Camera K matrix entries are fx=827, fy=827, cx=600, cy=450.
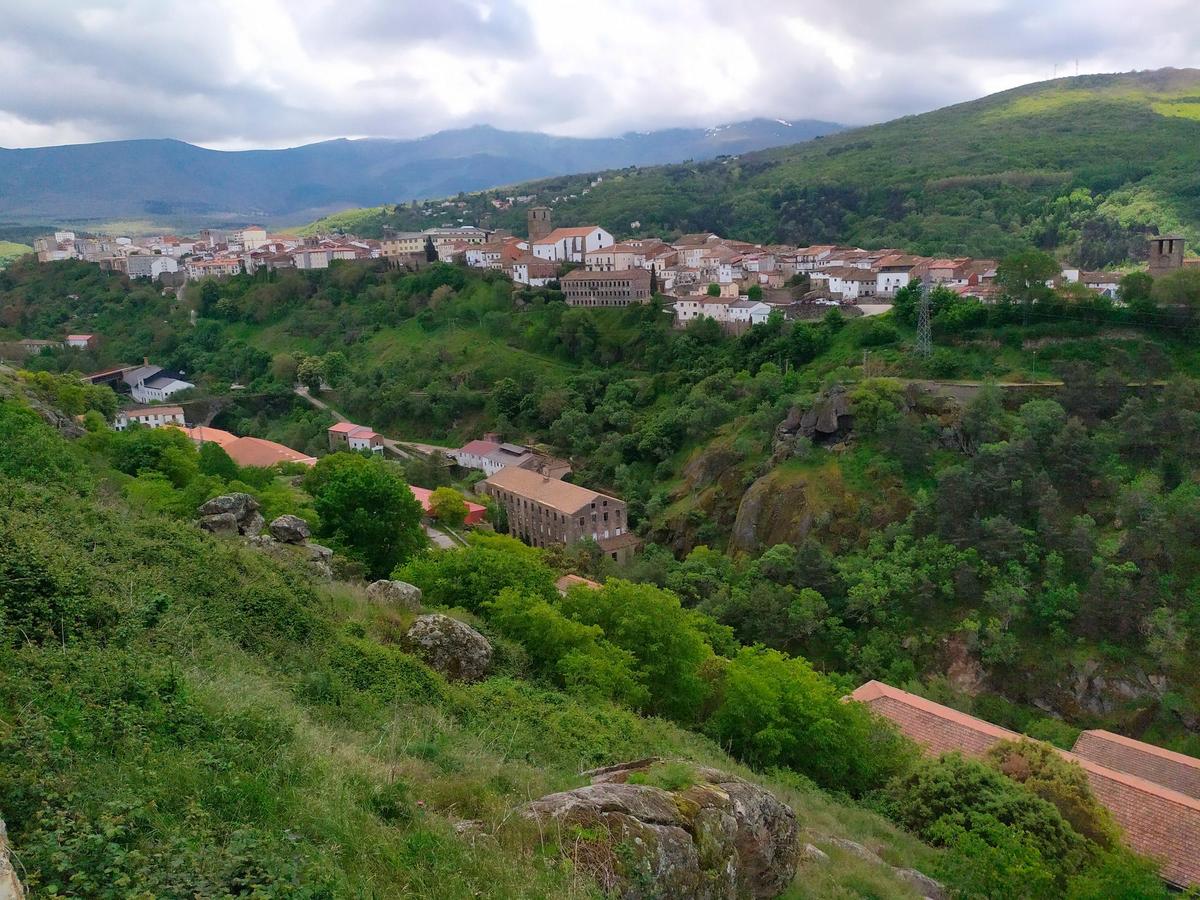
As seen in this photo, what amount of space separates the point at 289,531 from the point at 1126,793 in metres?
20.2

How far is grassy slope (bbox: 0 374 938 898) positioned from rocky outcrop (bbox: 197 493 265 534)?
15.5ft

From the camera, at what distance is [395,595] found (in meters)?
16.3

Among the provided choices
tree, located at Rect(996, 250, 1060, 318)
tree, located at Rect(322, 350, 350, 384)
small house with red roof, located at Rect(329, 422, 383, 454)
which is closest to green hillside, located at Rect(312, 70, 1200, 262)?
tree, located at Rect(996, 250, 1060, 318)

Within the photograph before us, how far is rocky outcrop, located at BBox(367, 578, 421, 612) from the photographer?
52.7 feet

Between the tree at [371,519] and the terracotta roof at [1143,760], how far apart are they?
1868 centimetres

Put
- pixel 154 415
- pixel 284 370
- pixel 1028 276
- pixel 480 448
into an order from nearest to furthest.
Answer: pixel 1028 276, pixel 480 448, pixel 154 415, pixel 284 370

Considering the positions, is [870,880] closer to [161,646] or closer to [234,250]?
[161,646]

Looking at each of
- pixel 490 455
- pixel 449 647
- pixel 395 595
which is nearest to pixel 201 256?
pixel 490 455

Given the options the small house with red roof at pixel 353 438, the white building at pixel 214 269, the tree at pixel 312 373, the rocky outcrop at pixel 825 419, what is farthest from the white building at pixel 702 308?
the white building at pixel 214 269

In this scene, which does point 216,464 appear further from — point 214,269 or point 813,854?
point 214,269

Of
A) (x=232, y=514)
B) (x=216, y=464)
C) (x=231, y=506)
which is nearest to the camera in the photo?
(x=232, y=514)

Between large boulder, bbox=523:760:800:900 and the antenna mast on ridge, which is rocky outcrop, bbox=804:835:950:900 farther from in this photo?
the antenna mast on ridge

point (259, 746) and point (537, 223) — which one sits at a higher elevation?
point (537, 223)

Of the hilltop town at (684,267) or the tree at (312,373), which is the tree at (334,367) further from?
the hilltop town at (684,267)
